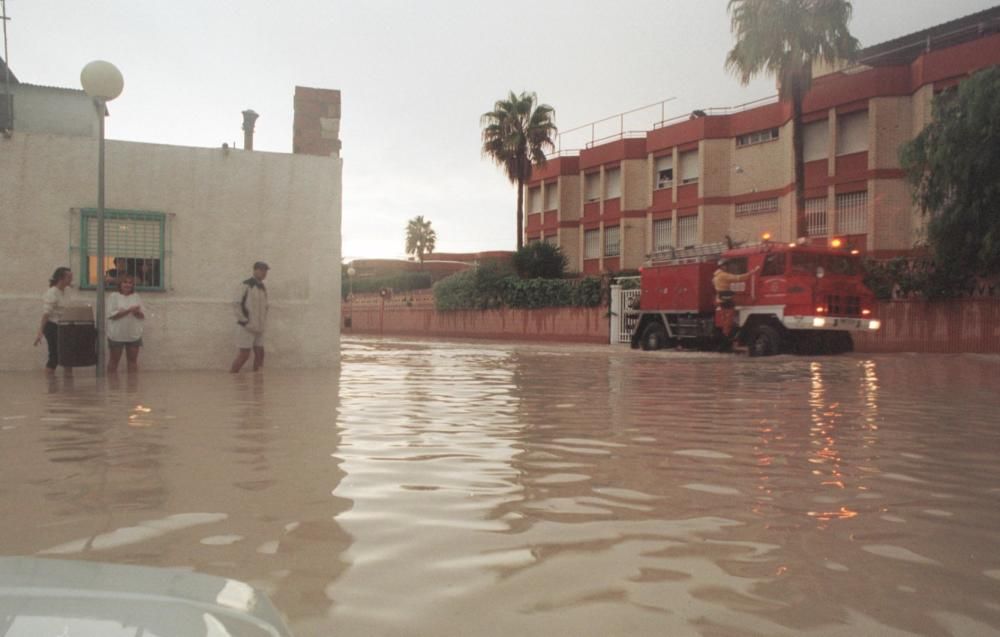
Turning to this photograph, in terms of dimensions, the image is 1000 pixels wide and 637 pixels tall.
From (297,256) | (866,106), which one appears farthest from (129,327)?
(866,106)

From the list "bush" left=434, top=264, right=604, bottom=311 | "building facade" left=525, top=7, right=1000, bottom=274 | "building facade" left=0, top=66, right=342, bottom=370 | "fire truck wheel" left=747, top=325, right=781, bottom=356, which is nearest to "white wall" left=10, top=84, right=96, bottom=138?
"building facade" left=0, top=66, right=342, bottom=370

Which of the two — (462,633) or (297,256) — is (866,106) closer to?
(297,256)

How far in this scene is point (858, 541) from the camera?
324 centimetres

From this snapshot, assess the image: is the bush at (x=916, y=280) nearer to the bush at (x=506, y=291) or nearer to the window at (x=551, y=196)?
the bush at (x=506, y=291)

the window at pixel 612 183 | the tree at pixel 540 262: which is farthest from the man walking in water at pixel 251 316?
the window at pixel 612 183

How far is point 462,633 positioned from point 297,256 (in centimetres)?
1198

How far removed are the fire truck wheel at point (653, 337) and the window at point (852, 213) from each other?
1152cm

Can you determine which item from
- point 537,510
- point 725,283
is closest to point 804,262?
point 725,283

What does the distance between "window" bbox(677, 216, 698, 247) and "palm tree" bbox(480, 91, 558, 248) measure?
852 cm

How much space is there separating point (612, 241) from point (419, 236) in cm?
4674

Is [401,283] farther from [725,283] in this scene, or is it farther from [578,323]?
[725,283]

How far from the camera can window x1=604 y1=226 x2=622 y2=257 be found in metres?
42.4

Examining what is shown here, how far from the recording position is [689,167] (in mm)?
38312

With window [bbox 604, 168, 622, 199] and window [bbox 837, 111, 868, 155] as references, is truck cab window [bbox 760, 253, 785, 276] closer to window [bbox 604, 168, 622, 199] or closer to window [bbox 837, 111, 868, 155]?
window [bbox 837, 111, 868, 155]
